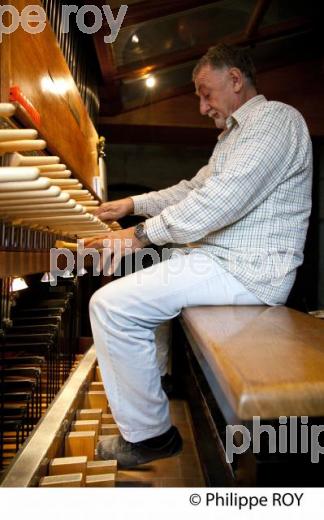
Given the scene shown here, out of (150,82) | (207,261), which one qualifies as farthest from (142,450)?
(150,82)

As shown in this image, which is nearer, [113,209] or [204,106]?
[204,106]

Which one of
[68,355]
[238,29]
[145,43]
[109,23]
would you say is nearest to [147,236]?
[68,355]

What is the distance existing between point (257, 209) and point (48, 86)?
127 cm

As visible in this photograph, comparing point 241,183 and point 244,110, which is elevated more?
point 244,110

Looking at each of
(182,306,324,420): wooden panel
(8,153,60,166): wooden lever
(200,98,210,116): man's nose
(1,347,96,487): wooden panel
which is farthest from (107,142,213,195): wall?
Answer: (8,153,60,166): wooden lever

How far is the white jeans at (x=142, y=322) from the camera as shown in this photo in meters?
1.95

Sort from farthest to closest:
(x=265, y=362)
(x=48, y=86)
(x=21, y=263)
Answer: (x=48, y=86)
(x=21, y=263)
(x=265, y=362)

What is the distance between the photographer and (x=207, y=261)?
2.11m

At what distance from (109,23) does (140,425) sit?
2929 mm

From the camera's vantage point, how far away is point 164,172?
8.62 meters

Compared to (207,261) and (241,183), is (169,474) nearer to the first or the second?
(207,261)

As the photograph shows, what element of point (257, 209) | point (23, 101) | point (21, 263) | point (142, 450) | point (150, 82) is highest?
point (150, 82)

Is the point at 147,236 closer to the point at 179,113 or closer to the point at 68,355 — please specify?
→ the point at 68,355

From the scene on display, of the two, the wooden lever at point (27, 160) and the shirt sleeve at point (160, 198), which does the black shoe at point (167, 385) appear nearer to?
the shirt sleeve at point (160, 198)
